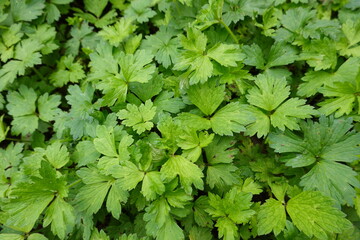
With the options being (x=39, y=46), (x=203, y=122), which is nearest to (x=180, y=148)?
(x=203, y=122)

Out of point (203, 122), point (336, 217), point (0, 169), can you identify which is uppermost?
point (203, 122)

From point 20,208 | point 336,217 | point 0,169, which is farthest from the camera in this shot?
point 0,169

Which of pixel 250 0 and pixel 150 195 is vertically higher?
pixel 250 0

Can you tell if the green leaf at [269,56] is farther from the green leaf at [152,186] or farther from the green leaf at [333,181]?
the green leaf at [152,186]

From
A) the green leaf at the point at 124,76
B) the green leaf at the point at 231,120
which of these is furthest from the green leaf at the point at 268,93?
the green leaf at the point at 124,76

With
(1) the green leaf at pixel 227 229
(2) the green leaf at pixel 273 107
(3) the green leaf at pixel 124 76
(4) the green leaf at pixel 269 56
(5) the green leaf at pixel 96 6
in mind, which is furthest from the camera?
(5) the green leaf at pixel 96 6

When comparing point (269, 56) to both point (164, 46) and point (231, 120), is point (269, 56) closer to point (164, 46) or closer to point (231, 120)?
point (231, 120)

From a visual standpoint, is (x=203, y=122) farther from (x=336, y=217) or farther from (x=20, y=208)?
(x=20, y=208)

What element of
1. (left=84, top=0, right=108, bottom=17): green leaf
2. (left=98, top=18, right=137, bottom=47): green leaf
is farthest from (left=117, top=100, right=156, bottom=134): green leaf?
(left=84, top=0, right=108, bottom=17): green leaf
